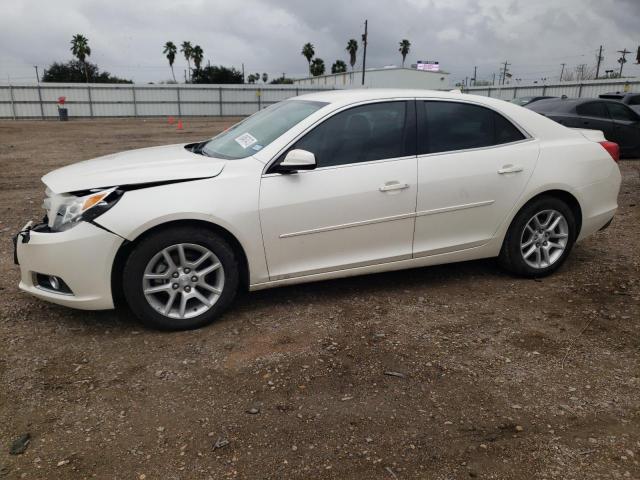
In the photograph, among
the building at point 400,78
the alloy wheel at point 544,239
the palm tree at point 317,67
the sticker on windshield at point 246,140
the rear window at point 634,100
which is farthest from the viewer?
the palm tree at point 317,67

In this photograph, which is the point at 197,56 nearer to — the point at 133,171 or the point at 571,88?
Result: the point at 571,88

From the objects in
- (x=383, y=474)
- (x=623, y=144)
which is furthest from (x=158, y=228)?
(x=623, y=144)

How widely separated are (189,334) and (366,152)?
1.87 meters

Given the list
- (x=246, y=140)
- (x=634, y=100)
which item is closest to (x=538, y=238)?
(x=246, y=140)

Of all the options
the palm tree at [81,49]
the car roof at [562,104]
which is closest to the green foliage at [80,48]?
the palm tree at [81,49]

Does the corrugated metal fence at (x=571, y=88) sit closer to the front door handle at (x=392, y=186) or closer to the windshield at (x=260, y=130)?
the windshield at (x=260, y=130)

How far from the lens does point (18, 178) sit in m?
9.52

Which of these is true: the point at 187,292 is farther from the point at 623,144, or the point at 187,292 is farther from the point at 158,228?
the point at 623,144

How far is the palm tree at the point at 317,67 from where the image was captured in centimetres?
8456

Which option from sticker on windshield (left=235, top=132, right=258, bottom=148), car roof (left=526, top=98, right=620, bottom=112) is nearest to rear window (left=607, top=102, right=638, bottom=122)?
car roof (left=526, top=98, right=620, bottom=112)

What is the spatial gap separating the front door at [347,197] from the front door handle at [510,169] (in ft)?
2.66

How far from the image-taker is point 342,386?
2.96 meters

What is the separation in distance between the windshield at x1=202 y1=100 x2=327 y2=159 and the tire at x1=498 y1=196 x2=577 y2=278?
6.62ft

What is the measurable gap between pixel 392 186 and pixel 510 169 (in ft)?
3.65
